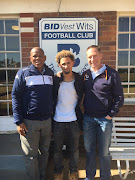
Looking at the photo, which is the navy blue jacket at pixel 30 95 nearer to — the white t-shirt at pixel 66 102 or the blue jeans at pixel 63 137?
the white t-shirt at pixel 66 102

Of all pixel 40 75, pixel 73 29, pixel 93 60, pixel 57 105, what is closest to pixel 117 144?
pixel 57 105

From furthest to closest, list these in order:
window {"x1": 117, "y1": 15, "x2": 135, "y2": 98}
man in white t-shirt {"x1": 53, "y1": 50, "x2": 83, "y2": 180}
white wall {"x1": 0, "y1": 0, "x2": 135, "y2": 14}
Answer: window {"x1": 117, "y1": 15, "x2": 135, "y2": 98} < white wall {"x1": 0, "y1": 0, "x2": 135, "y2": 14} < man in white t-shirt {"x1": 53, "y1": 50, "x2": 83, "y2": 180}

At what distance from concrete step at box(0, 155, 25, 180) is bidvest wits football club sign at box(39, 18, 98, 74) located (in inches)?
68.8

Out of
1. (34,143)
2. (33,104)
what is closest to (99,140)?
(34,143)

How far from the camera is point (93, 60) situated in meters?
2.19

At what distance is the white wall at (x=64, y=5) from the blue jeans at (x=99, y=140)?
1979 mm

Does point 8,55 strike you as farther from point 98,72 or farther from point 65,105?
point 98,72

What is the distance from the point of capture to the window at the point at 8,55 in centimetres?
331

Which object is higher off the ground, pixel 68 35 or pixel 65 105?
pixel 68 35

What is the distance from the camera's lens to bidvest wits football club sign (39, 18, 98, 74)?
3.11 m

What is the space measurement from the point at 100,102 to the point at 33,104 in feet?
2.74

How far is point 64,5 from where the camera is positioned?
310 cm

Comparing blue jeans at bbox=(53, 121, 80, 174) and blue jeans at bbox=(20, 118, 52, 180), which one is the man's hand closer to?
blue jeans at bbox=(20, 118, 52, 180)

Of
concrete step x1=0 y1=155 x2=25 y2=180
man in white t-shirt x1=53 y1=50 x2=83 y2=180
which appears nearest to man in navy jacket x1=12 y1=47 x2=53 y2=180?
man in white t-shirt x1=53 y1=50 x2=83 y2=180
